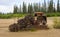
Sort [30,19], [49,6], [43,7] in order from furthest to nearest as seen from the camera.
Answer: [43,7]
[49,6]
[30,19]

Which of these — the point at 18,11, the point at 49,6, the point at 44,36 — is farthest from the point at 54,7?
the point at 44,36

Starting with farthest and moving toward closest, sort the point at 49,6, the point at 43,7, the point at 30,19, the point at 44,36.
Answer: the point at 43,7, the point at 49,6, the point at 30,19, the point at 44,36

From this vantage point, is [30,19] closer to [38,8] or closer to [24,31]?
[24,31]

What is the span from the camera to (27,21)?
1858 centimetres

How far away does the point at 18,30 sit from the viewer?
17938 mm

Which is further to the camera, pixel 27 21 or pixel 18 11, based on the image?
pixel 18 11

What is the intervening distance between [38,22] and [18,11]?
48561 mm

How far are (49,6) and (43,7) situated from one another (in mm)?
4602

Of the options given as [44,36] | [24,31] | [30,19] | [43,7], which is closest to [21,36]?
[44,36]

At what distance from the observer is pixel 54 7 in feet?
203

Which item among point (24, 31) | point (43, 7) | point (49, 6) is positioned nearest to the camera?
point (24, 31)

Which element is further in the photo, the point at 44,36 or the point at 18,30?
the point at 18,30

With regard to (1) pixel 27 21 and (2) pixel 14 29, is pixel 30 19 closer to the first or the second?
(1) pixel 27 21

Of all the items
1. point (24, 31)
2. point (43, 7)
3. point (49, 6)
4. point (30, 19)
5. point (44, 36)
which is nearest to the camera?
point (44, 36)
